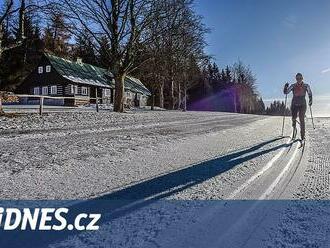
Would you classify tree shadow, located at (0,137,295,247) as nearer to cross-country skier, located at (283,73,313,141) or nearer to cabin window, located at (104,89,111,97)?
cross-country skier, located at (283,73,313,141)

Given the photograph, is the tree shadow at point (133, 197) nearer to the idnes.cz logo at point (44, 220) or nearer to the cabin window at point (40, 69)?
the idnes.cz logo at point (44, 220)

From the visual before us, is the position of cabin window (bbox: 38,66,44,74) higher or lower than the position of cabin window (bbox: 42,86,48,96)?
higher

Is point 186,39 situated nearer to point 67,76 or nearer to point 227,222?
point 67,76

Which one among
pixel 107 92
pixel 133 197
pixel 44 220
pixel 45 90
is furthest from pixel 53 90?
pixel 44 220

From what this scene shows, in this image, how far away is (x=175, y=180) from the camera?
21.1ft

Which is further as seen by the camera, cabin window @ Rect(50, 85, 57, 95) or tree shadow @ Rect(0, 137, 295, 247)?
cabin window @ Rect(50, 85, 57, 95)

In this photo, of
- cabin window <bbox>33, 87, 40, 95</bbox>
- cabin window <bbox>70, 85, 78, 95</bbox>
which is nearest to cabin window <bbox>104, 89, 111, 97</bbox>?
cabin window <bbox>70, 85, 78, 95</bbox>

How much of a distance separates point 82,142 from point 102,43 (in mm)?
18925

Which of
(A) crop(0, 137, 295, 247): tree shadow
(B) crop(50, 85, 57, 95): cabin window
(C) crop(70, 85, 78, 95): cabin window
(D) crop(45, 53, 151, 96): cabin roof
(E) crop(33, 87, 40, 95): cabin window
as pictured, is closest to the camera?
(A) crop(0, 137, 295, 247): tree shadow

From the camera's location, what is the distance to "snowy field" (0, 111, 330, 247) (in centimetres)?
411

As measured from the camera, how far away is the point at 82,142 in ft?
33.4

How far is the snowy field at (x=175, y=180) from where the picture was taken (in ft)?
13.5

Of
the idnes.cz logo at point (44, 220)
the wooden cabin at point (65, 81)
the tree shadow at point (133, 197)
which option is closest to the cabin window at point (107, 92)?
the wooden cabin at point (65, 81)

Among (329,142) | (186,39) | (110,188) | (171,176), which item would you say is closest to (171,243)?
(110,188)
